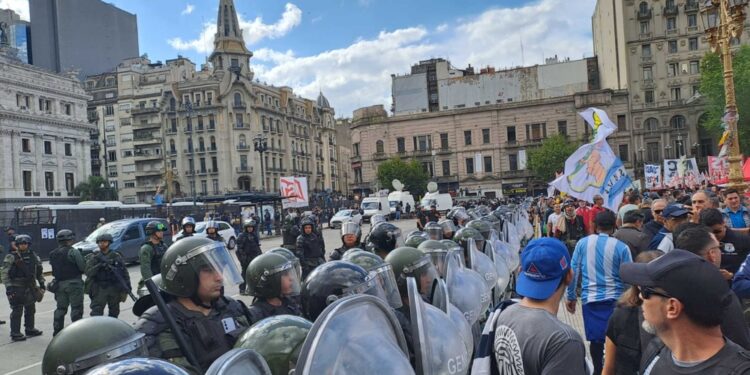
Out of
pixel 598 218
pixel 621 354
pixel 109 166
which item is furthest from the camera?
pixel 109 166

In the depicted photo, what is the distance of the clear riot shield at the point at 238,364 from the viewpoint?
1659 mm

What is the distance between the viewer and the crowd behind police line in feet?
6.04

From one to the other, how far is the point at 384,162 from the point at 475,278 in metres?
59.2

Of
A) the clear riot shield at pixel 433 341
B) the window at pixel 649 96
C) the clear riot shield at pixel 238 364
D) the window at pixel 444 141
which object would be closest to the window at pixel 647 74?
the window at pixel 649 96

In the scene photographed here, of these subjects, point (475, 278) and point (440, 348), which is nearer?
point (440, 348)

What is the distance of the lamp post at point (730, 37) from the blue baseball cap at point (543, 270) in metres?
8.89

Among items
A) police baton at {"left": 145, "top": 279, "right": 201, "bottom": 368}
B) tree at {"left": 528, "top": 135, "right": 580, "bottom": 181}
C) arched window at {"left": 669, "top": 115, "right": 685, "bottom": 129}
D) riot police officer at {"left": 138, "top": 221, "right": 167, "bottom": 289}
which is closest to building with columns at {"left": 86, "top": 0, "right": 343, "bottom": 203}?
tree at {"left": 528, "top": 135, "right": 580, "bottom": 181}

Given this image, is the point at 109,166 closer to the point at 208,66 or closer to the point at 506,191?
the point at 208,66

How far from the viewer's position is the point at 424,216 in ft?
48.1

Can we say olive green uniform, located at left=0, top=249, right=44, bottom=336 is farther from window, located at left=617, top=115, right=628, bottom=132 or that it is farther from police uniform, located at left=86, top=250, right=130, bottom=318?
window, located at left=617, top=115, right=628, bottom=132

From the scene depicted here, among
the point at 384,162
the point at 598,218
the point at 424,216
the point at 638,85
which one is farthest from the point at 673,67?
the point at 598,218

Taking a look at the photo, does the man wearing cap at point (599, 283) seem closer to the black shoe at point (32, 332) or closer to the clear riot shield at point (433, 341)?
the clear riot shield at point (433, 341)

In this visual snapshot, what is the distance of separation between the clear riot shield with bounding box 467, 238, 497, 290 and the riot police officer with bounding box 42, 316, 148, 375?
10.1ft

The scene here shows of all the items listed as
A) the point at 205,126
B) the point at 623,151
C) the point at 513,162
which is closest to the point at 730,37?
the point at 623,151
